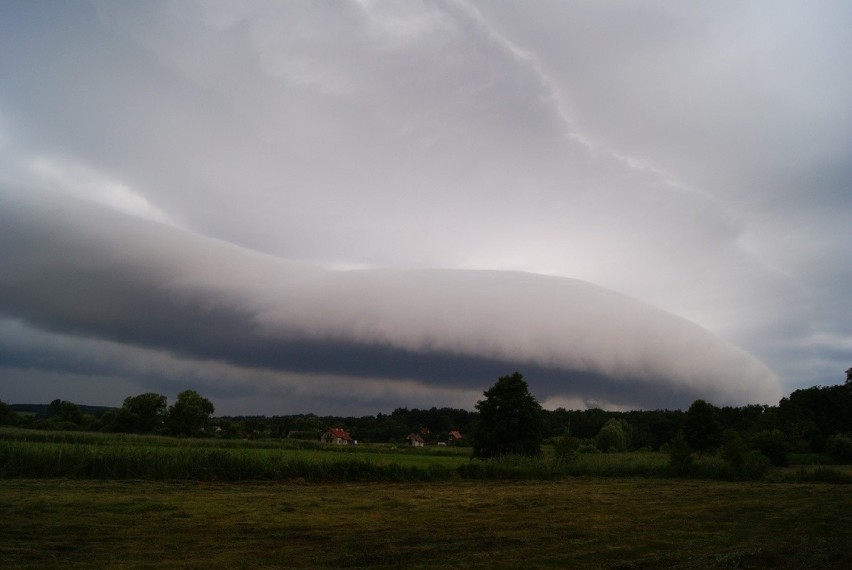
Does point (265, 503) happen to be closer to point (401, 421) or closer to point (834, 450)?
point (834, 450)

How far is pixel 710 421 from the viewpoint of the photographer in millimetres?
56125

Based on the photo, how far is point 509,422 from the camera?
152 ft

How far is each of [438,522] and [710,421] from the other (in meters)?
51.1

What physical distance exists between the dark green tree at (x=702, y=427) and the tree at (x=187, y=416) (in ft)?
199

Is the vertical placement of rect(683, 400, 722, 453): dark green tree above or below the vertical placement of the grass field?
above

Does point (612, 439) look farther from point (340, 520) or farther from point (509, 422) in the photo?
point (340, 520)

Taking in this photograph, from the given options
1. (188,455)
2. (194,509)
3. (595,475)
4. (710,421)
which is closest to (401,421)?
(710,421)

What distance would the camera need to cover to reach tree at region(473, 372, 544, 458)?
46188 mm

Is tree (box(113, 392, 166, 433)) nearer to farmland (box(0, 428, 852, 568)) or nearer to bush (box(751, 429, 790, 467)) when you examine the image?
farmland (box(0, 428, 852, 568))

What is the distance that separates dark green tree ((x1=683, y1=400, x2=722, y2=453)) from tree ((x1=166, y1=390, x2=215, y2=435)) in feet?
199

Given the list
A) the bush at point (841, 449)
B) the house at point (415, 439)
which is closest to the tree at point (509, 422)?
the bush at point (841, 449)

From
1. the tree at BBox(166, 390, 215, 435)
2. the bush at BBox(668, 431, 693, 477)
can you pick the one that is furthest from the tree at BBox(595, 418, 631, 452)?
the tree at BBox(166, 390, 215, 435)

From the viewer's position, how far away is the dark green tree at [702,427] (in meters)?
55.4

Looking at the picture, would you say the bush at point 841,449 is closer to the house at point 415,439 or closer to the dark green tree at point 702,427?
the dark green tree at point 702,427
